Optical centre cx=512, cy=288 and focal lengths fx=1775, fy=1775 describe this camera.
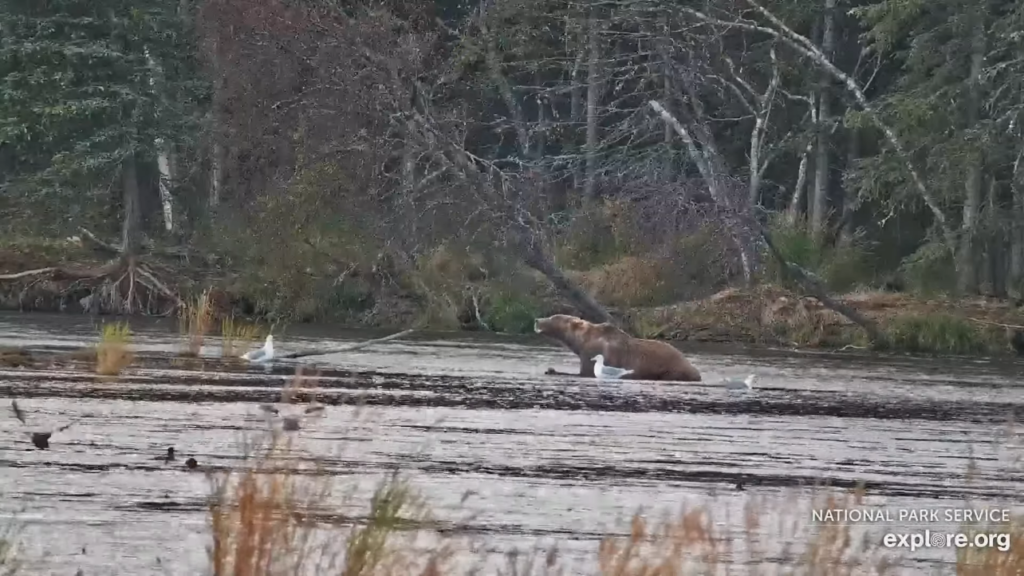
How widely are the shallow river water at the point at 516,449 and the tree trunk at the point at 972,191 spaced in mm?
9176

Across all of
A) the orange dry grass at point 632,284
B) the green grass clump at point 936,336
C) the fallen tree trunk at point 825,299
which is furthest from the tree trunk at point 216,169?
the green grass clump at point 936,336

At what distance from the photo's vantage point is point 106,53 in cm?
3525

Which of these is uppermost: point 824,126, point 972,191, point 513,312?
point 824,126

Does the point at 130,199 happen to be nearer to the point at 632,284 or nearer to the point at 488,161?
the point at 488,161

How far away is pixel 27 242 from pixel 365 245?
6631 mm

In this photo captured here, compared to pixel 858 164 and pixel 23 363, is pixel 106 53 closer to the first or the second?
pixel 858 164

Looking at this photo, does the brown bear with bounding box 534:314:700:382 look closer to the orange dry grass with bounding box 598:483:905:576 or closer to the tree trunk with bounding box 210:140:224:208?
the orange dry grass with bounding box 598:483:905:576

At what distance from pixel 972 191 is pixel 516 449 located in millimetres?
19272

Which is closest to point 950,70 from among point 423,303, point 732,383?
point 423,303

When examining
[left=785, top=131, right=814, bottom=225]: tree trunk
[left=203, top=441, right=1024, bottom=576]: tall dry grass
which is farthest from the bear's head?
[left=203, top=441, right=1024, bottom=576]: tall dry grass

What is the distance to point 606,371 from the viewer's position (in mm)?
18000

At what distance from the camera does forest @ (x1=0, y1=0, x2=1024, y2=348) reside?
28109mm

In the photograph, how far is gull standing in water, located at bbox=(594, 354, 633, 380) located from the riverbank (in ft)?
28.1

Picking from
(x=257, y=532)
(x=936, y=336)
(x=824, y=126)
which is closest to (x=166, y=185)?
(x=824, y=126)
